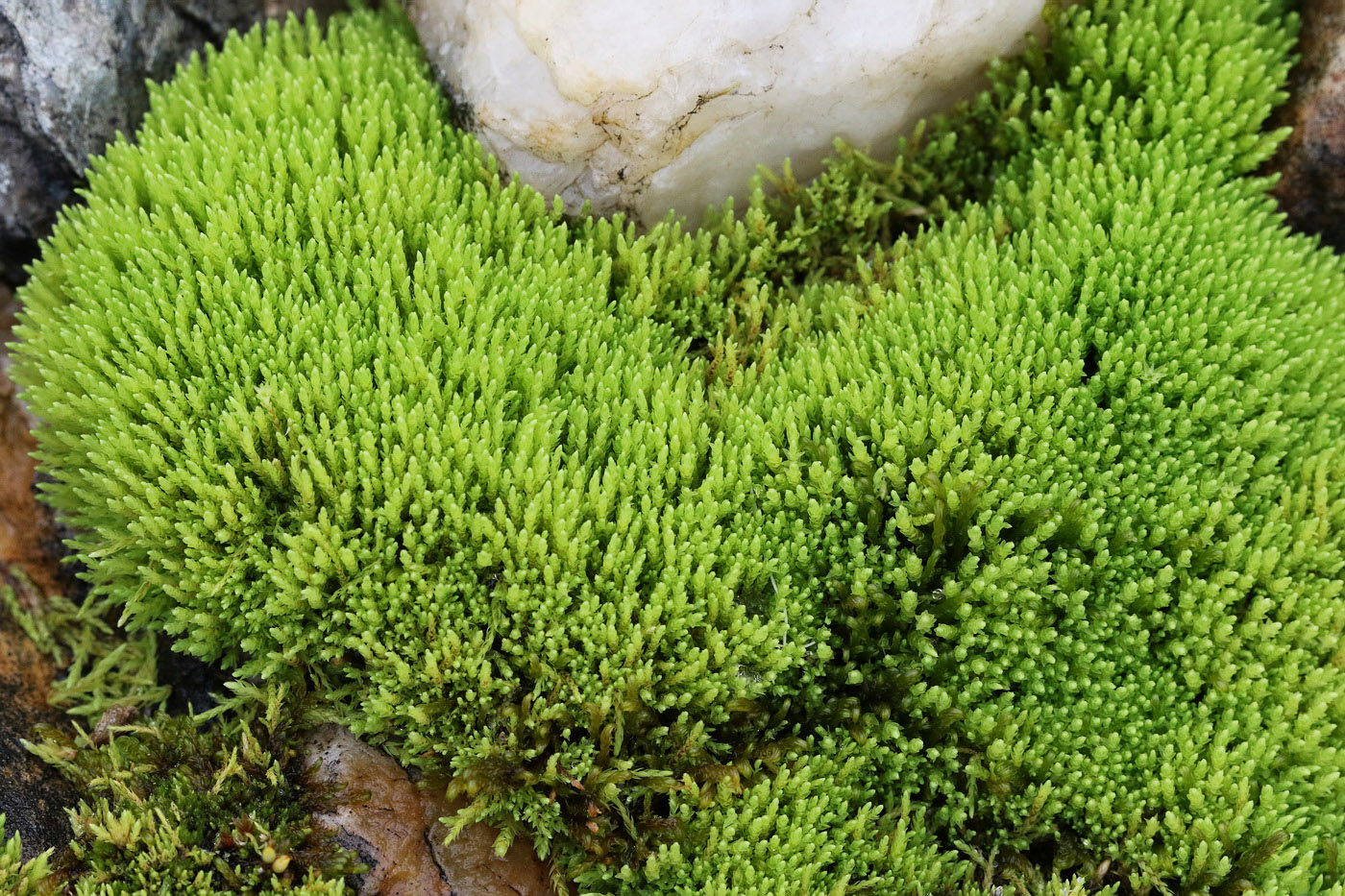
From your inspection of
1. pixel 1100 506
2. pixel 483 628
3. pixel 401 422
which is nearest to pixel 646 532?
pixel 483 628

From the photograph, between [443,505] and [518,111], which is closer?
[443,505]

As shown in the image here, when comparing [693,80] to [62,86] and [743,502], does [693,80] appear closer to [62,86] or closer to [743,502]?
[743,502]

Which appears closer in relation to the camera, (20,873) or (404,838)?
(20,873)

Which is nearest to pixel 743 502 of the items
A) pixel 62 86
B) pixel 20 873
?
pixel 20 873

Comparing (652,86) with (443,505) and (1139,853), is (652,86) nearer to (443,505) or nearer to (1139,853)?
(443,505)

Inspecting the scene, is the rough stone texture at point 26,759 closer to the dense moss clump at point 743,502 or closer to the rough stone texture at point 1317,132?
the dense moss clump at point 743,502

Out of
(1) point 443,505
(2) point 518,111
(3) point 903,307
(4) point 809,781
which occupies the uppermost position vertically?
(2) point 518,111

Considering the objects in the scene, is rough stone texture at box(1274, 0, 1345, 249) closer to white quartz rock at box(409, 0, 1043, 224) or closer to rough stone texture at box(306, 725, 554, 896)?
white quartz rock at box(409, 0, 1043, 224)
